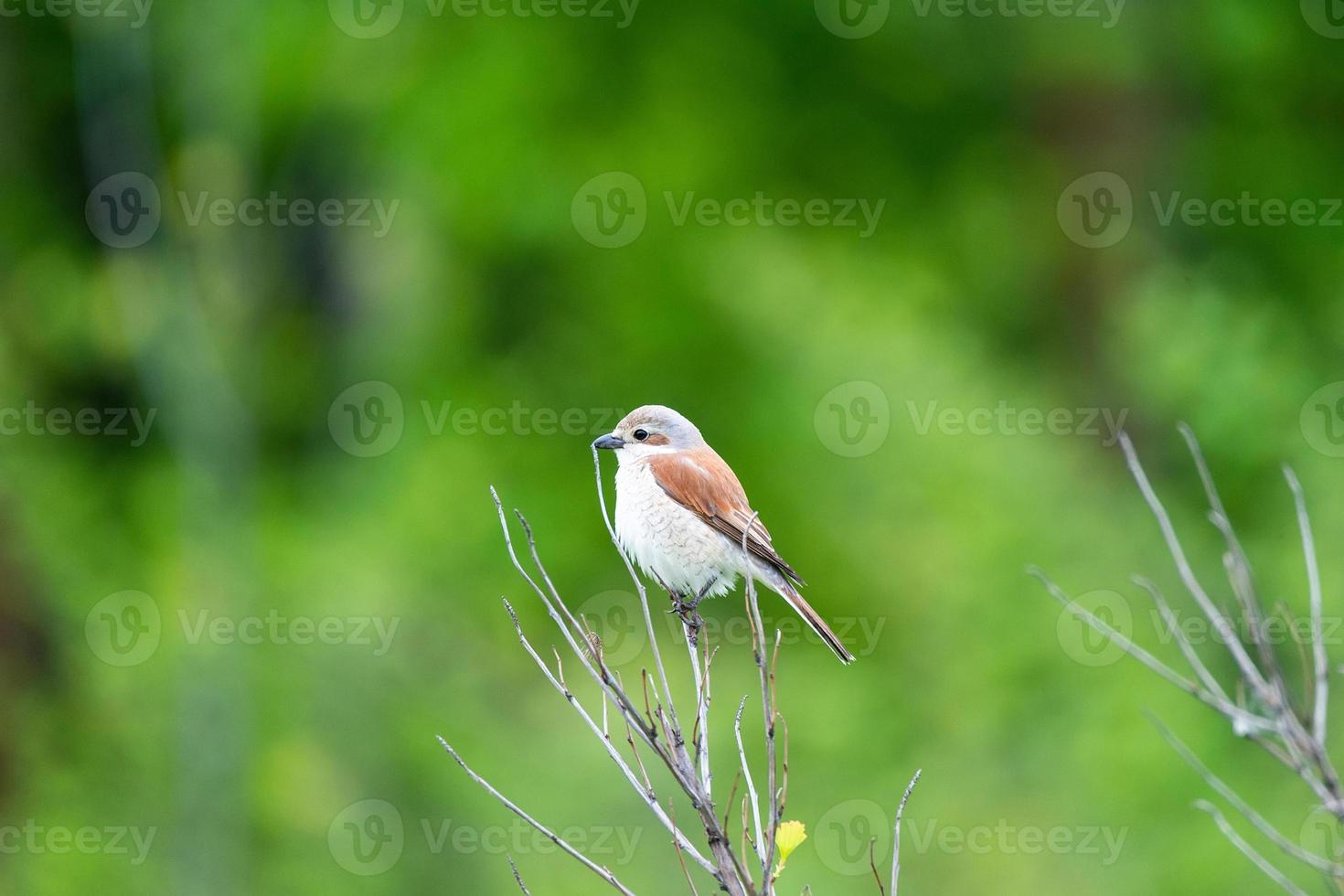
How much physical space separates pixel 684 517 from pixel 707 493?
11cm

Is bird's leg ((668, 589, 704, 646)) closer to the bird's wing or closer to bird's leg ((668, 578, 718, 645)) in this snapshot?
bird's leg ((668, 578, 718, 645))

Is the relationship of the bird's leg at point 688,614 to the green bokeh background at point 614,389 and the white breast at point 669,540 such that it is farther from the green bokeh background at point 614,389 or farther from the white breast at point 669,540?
the green bokeh background at point 614,389

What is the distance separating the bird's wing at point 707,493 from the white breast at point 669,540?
0.03m

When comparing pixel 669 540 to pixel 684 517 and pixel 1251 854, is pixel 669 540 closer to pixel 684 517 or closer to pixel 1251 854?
pixel 684 517

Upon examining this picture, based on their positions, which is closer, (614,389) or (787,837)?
(787,837)

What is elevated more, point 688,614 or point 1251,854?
point 688,614

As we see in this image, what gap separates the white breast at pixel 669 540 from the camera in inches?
180

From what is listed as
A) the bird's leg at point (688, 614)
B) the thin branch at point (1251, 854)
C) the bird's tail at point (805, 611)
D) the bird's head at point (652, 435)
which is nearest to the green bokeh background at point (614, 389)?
the bird's tail at point (805, 611)

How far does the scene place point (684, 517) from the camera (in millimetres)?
4598

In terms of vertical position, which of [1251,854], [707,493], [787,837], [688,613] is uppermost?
[707,493]

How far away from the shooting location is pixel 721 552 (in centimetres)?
466

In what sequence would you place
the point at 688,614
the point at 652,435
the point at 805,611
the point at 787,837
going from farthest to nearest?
the point at 652,435, the point at 805,611, the point at 688,614, the point at 787,837

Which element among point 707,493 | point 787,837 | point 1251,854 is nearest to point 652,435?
point 707,493

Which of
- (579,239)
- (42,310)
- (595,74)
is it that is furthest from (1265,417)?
(42,310)
